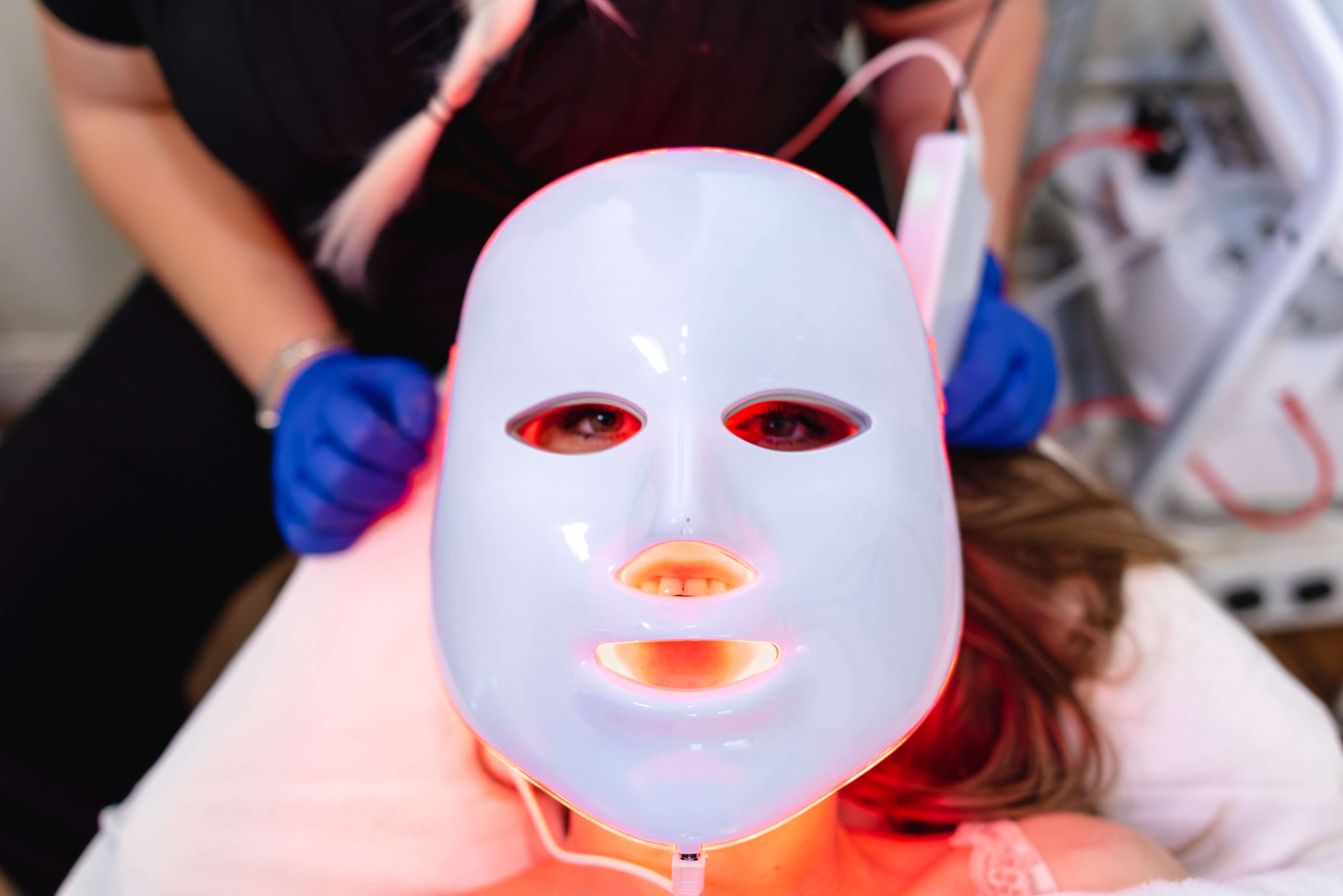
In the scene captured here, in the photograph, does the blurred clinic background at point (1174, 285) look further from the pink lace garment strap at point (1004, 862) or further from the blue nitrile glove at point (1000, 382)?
the pink lace garment strap at point (1004, 862)

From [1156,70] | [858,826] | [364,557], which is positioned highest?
[1156,70]

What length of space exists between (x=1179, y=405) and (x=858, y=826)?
0.65 meters

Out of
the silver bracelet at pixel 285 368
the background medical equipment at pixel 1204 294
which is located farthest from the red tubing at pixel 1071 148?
the silver bracelet at pixel 285 368

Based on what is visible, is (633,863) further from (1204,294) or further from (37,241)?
(37,241)

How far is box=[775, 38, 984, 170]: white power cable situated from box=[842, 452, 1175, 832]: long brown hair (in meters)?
0.33

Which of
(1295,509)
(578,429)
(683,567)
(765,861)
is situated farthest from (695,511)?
(1295,509)

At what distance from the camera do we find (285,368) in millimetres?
874

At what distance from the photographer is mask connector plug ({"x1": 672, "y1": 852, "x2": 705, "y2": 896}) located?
0.49m

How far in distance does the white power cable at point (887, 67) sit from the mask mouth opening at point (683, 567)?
495 mm

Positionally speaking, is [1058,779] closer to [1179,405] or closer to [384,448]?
[1179,405]

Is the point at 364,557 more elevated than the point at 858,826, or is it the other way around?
the point at 364,557

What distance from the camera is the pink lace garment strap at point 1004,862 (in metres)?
0.62

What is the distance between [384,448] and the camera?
0.77 m

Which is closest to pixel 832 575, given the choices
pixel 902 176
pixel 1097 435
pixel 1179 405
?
pixel 902 176
